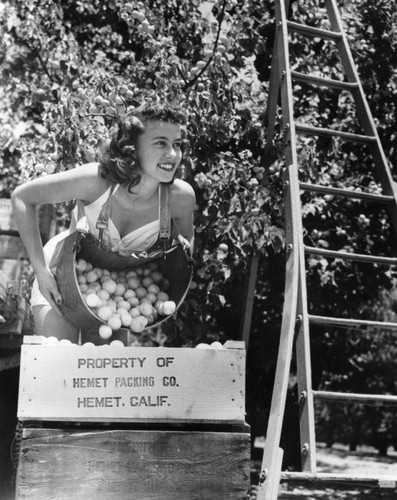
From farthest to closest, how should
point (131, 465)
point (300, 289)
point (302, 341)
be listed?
1. point (300, 289)
2. point (302, 341)
3. point (131, 465)

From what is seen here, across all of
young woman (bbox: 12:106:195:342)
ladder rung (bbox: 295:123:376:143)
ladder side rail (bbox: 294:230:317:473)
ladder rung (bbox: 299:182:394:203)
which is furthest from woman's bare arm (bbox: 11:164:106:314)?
ladder rung (bbox: 295:123:376:143)

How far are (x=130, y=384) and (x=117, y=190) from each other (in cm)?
70

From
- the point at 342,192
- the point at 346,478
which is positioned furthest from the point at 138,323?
the point at 342,192

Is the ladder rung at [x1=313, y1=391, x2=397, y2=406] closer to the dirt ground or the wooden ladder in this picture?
the wooden ladder

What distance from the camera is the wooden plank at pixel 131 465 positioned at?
216 cm

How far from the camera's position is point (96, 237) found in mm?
2475

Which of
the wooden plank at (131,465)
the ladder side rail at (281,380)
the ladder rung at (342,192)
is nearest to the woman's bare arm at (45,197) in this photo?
the wooden plank at (131,465)

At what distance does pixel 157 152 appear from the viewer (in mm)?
2527

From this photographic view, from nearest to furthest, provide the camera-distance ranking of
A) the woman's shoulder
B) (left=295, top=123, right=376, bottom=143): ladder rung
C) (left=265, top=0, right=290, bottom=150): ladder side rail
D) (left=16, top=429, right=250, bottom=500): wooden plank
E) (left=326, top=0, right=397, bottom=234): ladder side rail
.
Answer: (left=16, top=429, right=250, bottom=500): wooden plank < the woman's shoulder < (left=295, top=123, right=376, bottom=143): ladder rung < (left=326, top=0, right=397, bottom=234): ladder side rail < (left=265, top=0, right=290, bottom=150): ladder side rail

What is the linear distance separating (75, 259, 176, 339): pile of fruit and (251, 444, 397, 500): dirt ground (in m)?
1.03

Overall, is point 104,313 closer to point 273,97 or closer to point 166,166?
point 166,166

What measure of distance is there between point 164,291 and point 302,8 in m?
2.97

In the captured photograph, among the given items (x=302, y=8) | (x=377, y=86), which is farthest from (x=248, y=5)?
(x=377, y=86)

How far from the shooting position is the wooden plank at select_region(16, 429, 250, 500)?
2164mm
